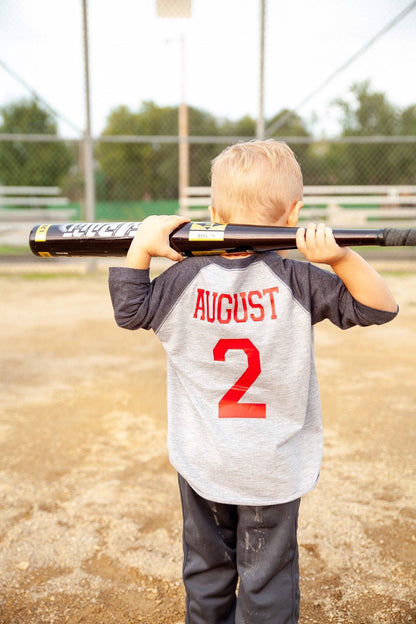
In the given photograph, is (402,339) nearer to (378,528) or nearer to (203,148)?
(378,528)

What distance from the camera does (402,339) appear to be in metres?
5.03

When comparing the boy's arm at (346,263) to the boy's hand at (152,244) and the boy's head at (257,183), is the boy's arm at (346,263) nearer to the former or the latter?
the boy's head at (257,183)

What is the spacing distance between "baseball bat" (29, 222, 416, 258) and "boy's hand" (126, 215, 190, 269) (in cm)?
2

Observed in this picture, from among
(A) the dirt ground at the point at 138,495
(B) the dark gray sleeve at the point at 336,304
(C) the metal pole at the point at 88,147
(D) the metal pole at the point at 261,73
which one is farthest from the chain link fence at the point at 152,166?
(B) the dark gray sleeve at the point at 336,304

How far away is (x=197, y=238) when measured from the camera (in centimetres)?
130

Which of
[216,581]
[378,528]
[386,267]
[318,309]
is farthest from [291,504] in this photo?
[386,267]

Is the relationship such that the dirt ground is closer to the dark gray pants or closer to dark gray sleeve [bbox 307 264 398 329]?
the dark gray pants

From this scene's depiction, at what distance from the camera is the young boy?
1289 millimetres

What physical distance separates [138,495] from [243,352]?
132 centimetres

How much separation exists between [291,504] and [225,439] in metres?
0.22

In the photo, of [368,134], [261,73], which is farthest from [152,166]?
Result: [261,73]

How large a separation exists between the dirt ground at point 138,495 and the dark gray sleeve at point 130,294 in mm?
940

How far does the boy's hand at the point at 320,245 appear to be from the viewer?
1.17m

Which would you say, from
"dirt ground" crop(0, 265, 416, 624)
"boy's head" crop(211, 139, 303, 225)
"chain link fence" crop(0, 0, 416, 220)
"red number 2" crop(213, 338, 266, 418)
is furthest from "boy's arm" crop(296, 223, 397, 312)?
"chain link fence" crop(0, 0, 416, 220)
